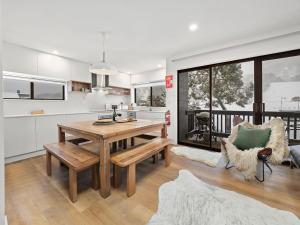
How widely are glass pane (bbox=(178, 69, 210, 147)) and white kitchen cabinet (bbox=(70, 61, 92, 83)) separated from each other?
273cm

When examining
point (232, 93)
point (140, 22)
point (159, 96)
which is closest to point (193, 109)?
point (232, 93)

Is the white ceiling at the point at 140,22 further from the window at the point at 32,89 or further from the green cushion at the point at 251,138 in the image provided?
the green cushion at the point at 251,138

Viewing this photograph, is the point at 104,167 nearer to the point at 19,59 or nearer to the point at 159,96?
the point at 19,59

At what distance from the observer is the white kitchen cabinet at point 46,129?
3.19 metres

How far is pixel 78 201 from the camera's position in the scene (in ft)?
5.61

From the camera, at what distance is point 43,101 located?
12.2 feet

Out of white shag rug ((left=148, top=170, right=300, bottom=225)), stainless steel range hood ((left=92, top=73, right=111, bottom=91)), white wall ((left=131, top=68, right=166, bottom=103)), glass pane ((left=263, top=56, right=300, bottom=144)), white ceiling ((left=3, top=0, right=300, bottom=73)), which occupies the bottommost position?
white shag rug ((left=148, top=170, right=300, bottom=225))

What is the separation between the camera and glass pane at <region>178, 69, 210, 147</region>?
13.5 ft

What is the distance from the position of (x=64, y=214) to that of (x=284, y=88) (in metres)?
4.05

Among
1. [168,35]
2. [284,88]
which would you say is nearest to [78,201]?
[168,35]

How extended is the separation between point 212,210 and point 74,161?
1.57 metres

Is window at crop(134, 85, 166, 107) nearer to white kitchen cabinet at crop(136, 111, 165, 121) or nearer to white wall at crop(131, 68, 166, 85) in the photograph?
white wall at crop(131, 68, 166, 85)

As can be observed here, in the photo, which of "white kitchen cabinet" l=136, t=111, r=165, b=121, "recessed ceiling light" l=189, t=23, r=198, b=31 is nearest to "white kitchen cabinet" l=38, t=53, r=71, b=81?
"white kitchen cabinet" l=136, t=111, r=165, b=121

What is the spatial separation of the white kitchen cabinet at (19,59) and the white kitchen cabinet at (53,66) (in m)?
0.12
